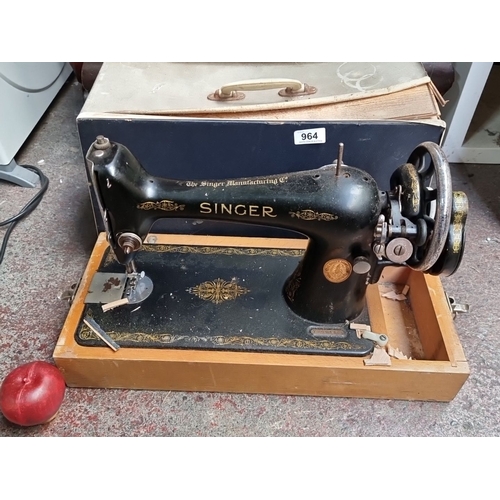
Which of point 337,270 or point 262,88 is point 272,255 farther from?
point 262,88

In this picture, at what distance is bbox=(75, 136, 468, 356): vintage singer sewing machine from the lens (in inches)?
35.6

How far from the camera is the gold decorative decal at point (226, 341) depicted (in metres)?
1.04

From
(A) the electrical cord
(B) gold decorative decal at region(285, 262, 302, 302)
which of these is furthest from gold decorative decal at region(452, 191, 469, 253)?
(A) the electrical cord

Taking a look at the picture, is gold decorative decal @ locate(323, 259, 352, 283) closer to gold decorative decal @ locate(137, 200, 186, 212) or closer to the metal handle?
gold decorative decal @ locate(137, 200, 186, 212)

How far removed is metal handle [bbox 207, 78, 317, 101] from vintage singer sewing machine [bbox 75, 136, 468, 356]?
12.2 inches

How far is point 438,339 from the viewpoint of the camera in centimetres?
108

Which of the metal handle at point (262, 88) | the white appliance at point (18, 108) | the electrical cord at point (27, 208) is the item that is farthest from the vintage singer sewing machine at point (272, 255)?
the white appliance at point (18, 108)

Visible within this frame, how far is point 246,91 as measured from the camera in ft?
4.07

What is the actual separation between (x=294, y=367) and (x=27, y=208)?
1049 mm

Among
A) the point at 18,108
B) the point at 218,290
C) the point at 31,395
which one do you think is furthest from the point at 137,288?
the point at 18,108

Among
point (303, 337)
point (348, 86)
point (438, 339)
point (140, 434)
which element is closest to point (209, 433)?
point (140, 434)

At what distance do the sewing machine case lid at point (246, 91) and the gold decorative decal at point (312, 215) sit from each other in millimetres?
335

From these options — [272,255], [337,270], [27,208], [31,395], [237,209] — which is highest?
[237,209]

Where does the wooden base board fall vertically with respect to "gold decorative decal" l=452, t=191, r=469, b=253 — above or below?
below
